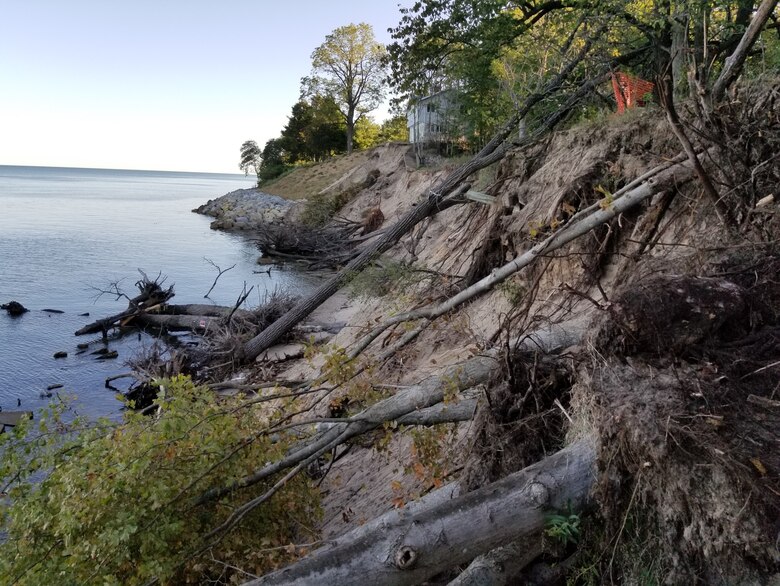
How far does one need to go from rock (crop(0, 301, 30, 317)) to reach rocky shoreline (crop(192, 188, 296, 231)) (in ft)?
75.9

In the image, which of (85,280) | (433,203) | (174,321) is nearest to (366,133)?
(85,280)

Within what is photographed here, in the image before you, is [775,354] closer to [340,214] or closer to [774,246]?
[774,246]

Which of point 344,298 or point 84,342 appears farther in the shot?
point 344,298

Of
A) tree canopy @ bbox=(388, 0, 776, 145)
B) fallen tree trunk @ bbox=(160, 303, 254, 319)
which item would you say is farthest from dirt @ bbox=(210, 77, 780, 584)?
fallen tree trunk @ bbox=(160, 303, 254, 319)

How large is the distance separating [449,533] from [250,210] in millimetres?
49530

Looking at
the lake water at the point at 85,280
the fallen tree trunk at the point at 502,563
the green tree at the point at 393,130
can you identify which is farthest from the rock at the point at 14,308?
the green tree at the point at 393,130

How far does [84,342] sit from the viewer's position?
54.1 feet

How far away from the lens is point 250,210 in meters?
50.5

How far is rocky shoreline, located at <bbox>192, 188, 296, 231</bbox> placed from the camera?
4559cm

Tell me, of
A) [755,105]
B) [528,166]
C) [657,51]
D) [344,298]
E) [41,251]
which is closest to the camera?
[755,105]

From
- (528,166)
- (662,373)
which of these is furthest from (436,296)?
(662,373)

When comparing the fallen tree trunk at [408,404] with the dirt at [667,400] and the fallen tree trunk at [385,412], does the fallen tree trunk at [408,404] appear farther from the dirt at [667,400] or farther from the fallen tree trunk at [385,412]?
the dirt at [667,400]

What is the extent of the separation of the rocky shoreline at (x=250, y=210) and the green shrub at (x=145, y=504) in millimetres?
38042

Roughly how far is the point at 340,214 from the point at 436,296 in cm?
2652
